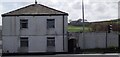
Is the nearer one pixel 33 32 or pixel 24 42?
pixel 24 42

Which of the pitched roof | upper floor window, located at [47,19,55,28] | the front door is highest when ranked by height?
the pitched roof

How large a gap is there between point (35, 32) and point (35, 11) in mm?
2923

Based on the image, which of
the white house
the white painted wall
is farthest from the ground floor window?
the white painted wall

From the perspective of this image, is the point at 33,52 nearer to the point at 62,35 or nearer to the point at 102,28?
the point at 62,35

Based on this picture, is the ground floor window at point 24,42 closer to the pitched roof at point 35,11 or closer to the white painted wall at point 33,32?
the white painted wall at point 33,32

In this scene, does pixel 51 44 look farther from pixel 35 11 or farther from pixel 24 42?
pixel 35 11

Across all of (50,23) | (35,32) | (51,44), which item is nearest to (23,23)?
(35,32)

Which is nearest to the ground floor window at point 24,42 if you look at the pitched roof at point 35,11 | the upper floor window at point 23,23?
the upper floor window at point 23,23

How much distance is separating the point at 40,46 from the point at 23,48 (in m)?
2.16

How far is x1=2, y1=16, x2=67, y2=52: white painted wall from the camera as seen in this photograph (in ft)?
144

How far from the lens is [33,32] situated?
145ft

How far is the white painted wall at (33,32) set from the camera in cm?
4394

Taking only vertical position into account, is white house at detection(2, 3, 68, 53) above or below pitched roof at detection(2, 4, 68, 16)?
below

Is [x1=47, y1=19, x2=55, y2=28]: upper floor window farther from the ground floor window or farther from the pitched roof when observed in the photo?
the ground floor window
